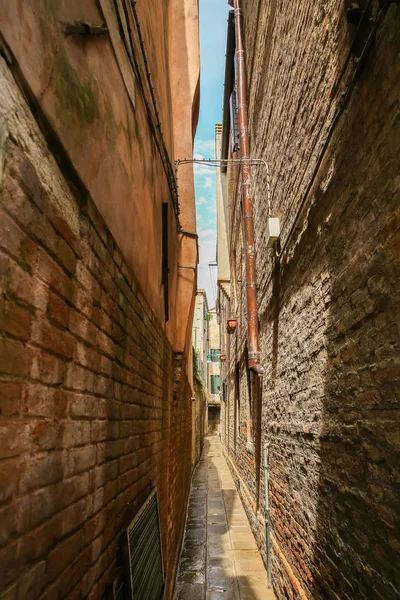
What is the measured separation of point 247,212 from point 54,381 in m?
6.40

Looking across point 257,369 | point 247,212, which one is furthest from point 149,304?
point 247,212

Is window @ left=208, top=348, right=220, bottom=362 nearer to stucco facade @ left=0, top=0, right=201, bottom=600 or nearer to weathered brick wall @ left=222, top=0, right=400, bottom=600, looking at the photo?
weathered brick wall @ left=222, top=0, right=400, bottom=600

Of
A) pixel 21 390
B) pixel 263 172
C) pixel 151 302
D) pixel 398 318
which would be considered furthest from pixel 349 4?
pixel 263 172

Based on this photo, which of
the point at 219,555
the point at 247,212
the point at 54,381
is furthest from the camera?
the point at 247,212

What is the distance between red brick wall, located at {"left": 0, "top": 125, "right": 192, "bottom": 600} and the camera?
966 mm

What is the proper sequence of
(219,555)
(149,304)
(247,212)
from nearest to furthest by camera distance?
(149,304), (219,555), (247,212)

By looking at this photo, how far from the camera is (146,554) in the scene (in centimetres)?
249

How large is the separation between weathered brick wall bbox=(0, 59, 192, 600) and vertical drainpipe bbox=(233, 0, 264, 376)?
14.1ft

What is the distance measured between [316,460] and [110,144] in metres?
2.79

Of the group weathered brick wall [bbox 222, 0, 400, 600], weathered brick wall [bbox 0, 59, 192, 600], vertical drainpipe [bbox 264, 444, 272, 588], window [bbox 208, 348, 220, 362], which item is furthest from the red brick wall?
window [bbox 208, 348, 220, 362]

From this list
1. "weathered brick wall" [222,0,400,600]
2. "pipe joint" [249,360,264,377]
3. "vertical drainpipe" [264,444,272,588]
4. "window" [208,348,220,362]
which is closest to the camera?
"weathered brick wall" [222,0,400,600]

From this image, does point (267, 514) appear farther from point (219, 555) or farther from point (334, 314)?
point (334, 314)

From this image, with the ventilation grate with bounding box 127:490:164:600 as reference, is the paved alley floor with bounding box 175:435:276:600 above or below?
below

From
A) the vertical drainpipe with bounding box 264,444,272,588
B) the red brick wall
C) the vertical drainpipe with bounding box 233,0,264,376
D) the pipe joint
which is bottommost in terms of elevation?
the vertical drainpipe with bounding box 264,444,272,588
